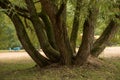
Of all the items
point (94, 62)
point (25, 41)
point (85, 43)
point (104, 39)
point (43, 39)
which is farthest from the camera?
point (104, 39)

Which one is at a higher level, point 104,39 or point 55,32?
point 55,32

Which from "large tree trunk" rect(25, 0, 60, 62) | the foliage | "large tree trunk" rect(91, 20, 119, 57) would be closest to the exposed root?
"large tree trunk" rect(91, 20, 119, 57)

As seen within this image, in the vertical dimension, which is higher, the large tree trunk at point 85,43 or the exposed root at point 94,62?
the large tree trunk at point 85,43

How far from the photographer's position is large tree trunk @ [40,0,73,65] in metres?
11.0

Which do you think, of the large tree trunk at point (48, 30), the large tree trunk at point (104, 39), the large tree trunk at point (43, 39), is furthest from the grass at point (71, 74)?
the large tree trunk at point (48, 30)

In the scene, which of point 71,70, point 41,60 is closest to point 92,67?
point 71,70

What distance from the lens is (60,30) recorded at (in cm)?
1193

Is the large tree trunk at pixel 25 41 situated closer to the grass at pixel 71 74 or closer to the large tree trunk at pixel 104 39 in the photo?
the grass at pixel 71 74

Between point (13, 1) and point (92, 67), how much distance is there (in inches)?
149

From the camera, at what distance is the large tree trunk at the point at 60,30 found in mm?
11002

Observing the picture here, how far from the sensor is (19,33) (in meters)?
13.2

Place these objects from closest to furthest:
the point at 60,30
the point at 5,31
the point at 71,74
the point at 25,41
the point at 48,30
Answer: the point at 60,30, the point at 71,74, the point at 25,41, the point at 48,30, the point at 5,31

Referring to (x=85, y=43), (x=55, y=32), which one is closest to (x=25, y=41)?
(x=55, y=32)

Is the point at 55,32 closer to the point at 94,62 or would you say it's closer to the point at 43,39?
the point at 43,39
